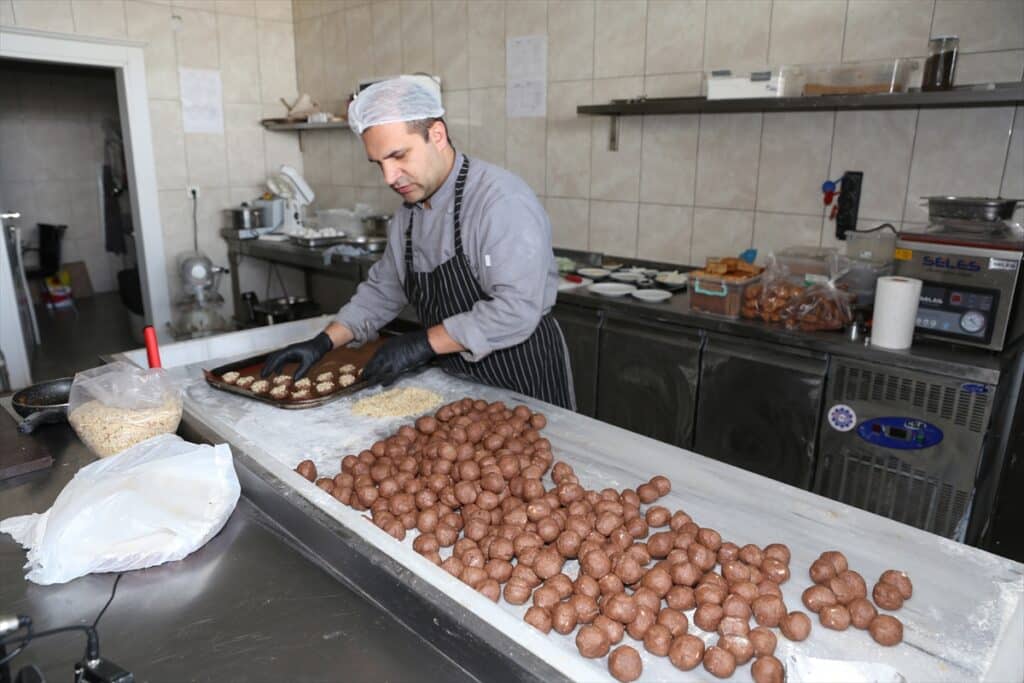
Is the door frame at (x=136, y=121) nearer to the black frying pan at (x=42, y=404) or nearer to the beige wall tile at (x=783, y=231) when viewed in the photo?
the black frying pan at (x=42, y=404)

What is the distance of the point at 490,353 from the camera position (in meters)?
2.37

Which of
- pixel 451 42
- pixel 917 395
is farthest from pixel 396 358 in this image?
pixel 451 42

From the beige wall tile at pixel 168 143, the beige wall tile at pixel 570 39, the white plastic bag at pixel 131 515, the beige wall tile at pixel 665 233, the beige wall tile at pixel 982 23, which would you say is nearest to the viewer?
the white plastic bag at pixel 131 515

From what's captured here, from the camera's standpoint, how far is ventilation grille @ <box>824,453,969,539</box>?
96.1 inches

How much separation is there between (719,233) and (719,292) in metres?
0.72

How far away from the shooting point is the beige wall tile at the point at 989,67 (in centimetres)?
262

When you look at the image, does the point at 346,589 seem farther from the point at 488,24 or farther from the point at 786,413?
the point at 488,24

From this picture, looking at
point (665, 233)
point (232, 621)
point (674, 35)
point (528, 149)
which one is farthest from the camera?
point (528, 149)

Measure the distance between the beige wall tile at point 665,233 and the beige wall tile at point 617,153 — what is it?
15 cm

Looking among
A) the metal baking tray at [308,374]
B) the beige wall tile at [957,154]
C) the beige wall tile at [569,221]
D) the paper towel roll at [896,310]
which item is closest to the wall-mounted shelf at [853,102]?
the beige wall tile at [957,154]

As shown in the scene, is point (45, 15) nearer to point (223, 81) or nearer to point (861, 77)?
point (223, 81)

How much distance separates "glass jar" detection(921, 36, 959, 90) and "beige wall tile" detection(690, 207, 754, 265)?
1.00 m

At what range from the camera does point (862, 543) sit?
1.35 metres

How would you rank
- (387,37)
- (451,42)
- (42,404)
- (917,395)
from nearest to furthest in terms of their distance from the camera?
1. (42,404)
2. (917,395)
3. (451,42)
4. (387,37)
